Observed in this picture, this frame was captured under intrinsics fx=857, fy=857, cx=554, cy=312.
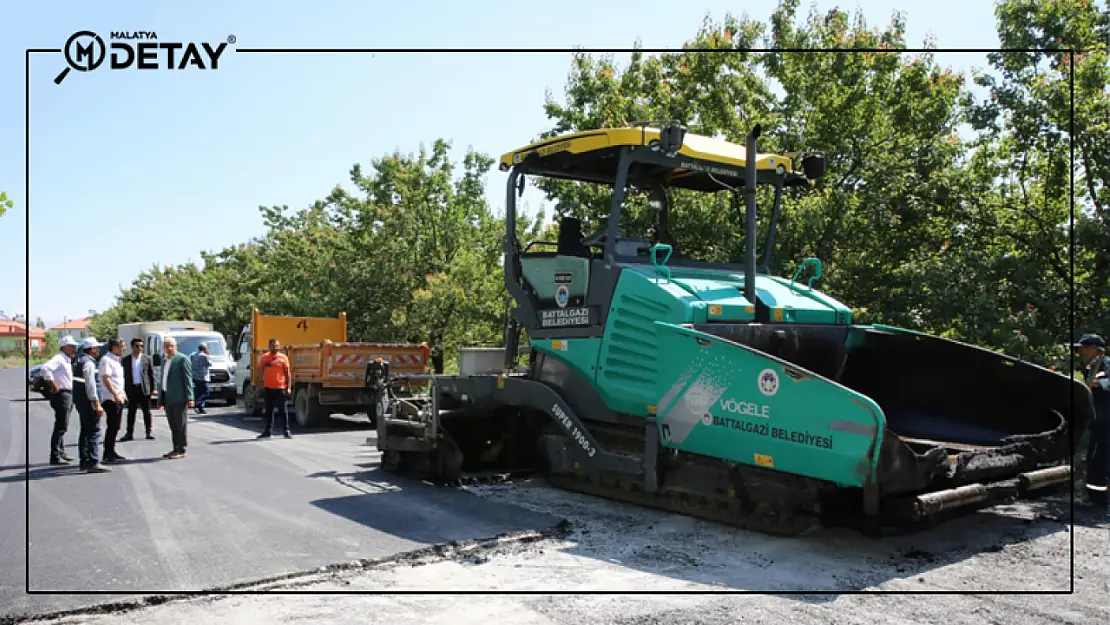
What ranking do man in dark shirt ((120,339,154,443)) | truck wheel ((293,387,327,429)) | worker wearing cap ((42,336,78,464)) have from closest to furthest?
worker wearing cap ((42,336,78,464)) < man in dark shirt ((120,339,154,443)) < truck wheel ((293,387,327,429))

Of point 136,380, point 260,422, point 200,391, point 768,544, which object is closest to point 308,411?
point 260,422

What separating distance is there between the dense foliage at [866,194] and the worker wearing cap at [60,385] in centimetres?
691

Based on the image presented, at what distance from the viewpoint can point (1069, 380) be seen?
6852 mm

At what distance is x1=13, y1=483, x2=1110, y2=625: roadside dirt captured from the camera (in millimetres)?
4734

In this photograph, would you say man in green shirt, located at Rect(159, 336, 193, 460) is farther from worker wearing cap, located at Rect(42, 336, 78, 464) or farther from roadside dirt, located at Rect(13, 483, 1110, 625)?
roadside dirt, located at Rect(13, 483, 1110, 625)

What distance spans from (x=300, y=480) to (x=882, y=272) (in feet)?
27.1

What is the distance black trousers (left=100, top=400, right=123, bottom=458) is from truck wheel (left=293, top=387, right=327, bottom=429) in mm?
4621

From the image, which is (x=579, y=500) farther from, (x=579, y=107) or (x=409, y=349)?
(x=579, y=107)

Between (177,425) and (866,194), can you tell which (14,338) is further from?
(866,194)

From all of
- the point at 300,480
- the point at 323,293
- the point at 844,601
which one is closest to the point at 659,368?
the point at 844,601

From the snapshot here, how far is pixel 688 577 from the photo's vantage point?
5445 mm

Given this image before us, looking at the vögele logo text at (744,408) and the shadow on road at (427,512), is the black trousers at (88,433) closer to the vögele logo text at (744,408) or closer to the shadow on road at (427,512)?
the shadow on road at (427,512)

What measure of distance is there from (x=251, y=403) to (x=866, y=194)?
522 inches

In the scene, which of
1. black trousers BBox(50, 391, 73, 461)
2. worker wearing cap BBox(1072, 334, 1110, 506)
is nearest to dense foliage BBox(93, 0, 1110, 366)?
worker wearing cap BBox(1072, 334, 1110, 506)
